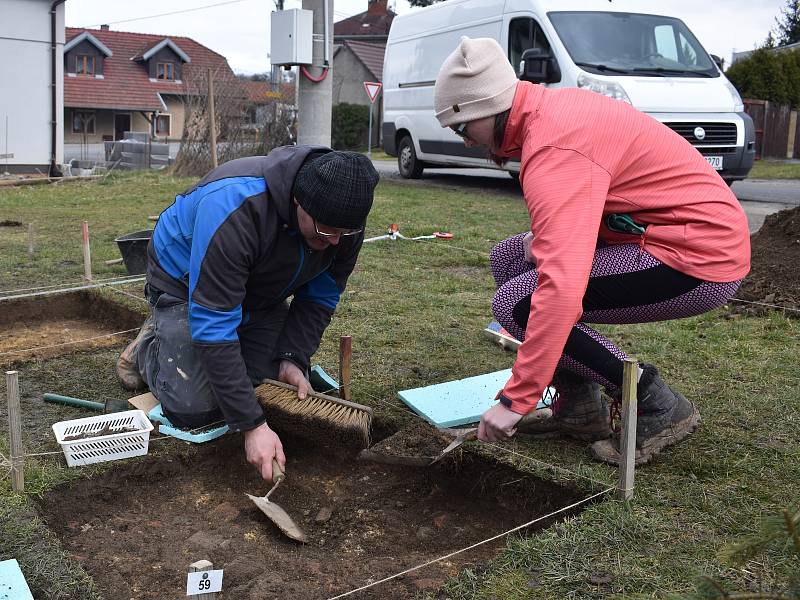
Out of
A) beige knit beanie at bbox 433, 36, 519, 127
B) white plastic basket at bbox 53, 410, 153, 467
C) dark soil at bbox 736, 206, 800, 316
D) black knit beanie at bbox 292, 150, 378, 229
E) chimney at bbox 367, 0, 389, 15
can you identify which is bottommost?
white plastic basket at bbox 53, 410, 153, 467

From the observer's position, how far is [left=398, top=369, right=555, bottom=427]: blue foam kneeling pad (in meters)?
3.42

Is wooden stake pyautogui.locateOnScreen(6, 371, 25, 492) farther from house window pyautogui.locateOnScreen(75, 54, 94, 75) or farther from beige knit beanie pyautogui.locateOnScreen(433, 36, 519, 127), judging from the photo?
house window pyautogui.locateOnScreen(75, 54, 94, 75)

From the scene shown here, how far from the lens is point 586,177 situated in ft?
7.89

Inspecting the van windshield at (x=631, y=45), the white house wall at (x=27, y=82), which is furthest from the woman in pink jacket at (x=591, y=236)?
the white house wall at (x=27, y=82)

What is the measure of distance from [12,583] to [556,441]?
6.57 ft

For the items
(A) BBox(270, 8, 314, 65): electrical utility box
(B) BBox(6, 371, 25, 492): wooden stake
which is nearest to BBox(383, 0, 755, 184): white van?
(A) BBox(270, 8, 314, 65): electrical utility box

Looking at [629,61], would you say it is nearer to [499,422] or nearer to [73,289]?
[73,289]

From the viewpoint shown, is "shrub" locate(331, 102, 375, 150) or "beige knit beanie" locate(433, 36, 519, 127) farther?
"shrub" locate(331, 102, 375, 150)

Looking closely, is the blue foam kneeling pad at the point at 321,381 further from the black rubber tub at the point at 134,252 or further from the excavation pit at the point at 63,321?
the black rubber tub at the point at 134,252

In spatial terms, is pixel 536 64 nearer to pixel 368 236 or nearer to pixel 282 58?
pixel 368 236

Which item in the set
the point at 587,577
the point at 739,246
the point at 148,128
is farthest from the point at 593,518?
the point at 148,128

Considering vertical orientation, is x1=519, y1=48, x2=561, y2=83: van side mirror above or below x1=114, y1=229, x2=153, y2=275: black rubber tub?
above

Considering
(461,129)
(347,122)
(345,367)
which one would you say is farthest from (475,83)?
(347,122)

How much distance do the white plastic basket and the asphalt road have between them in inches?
325
